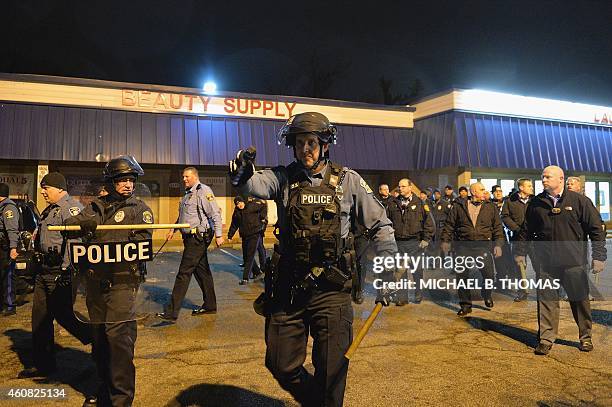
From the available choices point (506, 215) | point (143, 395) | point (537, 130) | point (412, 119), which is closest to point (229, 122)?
point (412, 119)

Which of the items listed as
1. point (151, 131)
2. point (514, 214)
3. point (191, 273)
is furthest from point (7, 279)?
point (151, 131)

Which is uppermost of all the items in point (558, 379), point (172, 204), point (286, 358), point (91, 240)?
point (172, 204)

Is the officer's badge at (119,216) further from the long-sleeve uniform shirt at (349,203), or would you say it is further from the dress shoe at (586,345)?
the dress shoe at (586,345)

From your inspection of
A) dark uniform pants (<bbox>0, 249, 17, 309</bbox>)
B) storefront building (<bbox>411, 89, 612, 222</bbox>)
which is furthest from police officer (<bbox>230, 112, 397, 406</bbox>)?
storefront building (<bbox>411, 89, 612, 222</bbox>)

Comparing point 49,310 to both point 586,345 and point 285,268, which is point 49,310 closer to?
point 285,268

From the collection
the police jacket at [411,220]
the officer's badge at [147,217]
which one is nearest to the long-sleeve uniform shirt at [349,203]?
the officer's badge at [147,217]

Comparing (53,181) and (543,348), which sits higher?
(53,181)

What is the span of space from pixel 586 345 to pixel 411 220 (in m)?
3.35

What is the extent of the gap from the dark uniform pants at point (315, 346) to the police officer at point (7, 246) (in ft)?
→ 17.1

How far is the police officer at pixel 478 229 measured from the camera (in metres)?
7.38

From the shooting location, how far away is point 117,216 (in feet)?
11.7

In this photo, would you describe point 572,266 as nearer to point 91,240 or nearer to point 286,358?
point 286,358

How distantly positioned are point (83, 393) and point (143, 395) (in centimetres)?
55

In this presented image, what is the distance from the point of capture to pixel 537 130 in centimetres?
2136
